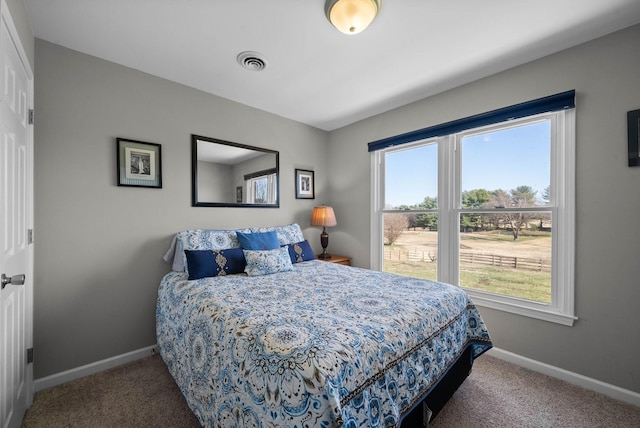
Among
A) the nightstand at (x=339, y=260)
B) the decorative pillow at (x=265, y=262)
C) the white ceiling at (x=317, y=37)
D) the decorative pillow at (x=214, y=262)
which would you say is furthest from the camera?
the nightstand at (x=339, y=260)

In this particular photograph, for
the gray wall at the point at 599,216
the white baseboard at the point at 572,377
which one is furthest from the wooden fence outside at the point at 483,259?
the white baseboard at the point at 572,377

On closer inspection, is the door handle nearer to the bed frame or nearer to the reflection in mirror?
the reflection in mirror

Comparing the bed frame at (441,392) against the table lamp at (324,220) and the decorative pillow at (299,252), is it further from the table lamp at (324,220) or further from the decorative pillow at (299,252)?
the table lamp at (324,220)

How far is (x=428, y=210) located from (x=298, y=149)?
5.94 feet

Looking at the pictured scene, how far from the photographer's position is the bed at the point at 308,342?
977 mm

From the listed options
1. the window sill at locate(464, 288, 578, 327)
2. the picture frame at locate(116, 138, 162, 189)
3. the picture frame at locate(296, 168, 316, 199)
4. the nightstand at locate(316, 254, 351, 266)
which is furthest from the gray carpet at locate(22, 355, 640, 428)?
the picture frame at locate(296, 168, 316, 199)

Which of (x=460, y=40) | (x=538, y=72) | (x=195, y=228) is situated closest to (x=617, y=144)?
(x=538, y=72)

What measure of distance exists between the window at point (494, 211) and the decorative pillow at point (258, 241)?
4.87 feet

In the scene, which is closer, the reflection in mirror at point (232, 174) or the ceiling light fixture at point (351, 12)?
the ceiling light fixture at point (351, 12)

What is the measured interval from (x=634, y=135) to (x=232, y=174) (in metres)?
3.26

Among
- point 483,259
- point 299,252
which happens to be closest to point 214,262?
point 299,252

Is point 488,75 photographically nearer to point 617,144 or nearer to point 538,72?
point 538,72

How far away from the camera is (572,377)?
6.49 feet

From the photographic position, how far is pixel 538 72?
7.03 ft
